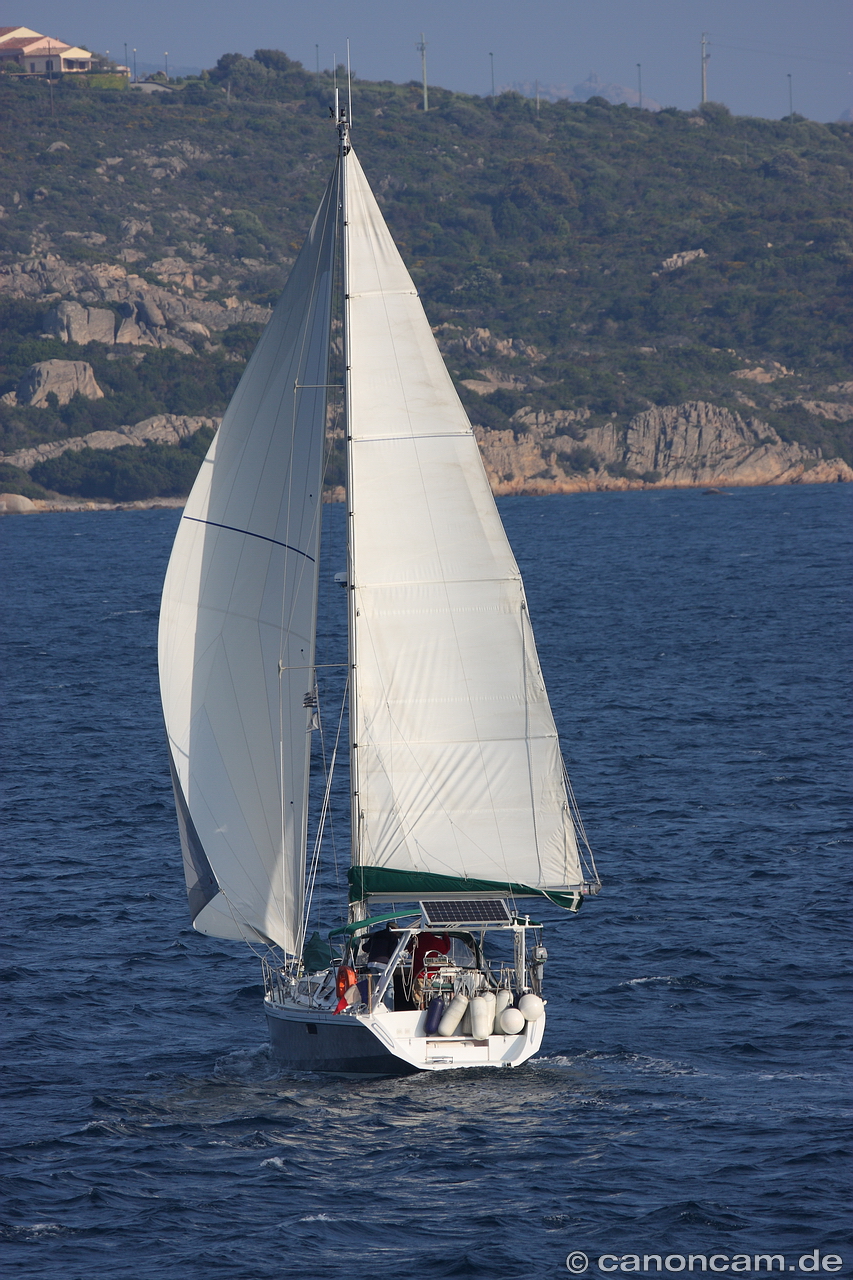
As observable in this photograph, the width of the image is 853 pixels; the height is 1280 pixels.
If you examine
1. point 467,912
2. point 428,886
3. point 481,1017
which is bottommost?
point 481,1017

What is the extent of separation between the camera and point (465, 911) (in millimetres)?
22484

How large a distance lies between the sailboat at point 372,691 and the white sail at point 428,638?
3 centimetres

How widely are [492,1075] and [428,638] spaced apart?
6.55 m

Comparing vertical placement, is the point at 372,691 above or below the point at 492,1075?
above

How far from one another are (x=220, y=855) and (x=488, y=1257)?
7.59 meters

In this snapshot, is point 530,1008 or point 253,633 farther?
point 253,633

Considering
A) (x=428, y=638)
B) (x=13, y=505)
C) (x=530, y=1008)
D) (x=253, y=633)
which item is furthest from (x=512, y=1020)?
(x=13, y=505)

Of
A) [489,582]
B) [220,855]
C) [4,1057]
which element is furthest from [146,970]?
[489,582]

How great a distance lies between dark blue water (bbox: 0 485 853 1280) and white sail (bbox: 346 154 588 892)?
3.49m

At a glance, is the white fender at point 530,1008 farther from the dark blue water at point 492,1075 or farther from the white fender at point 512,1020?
the dark blue water at point 492,1075

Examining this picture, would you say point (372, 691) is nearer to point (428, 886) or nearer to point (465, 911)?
point (428, 886)

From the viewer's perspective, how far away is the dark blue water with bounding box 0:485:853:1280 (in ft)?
61.7

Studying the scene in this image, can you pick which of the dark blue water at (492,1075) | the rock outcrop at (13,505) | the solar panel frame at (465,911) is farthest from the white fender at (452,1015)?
the rock outcrop at (13,505)

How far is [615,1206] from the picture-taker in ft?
63.5
